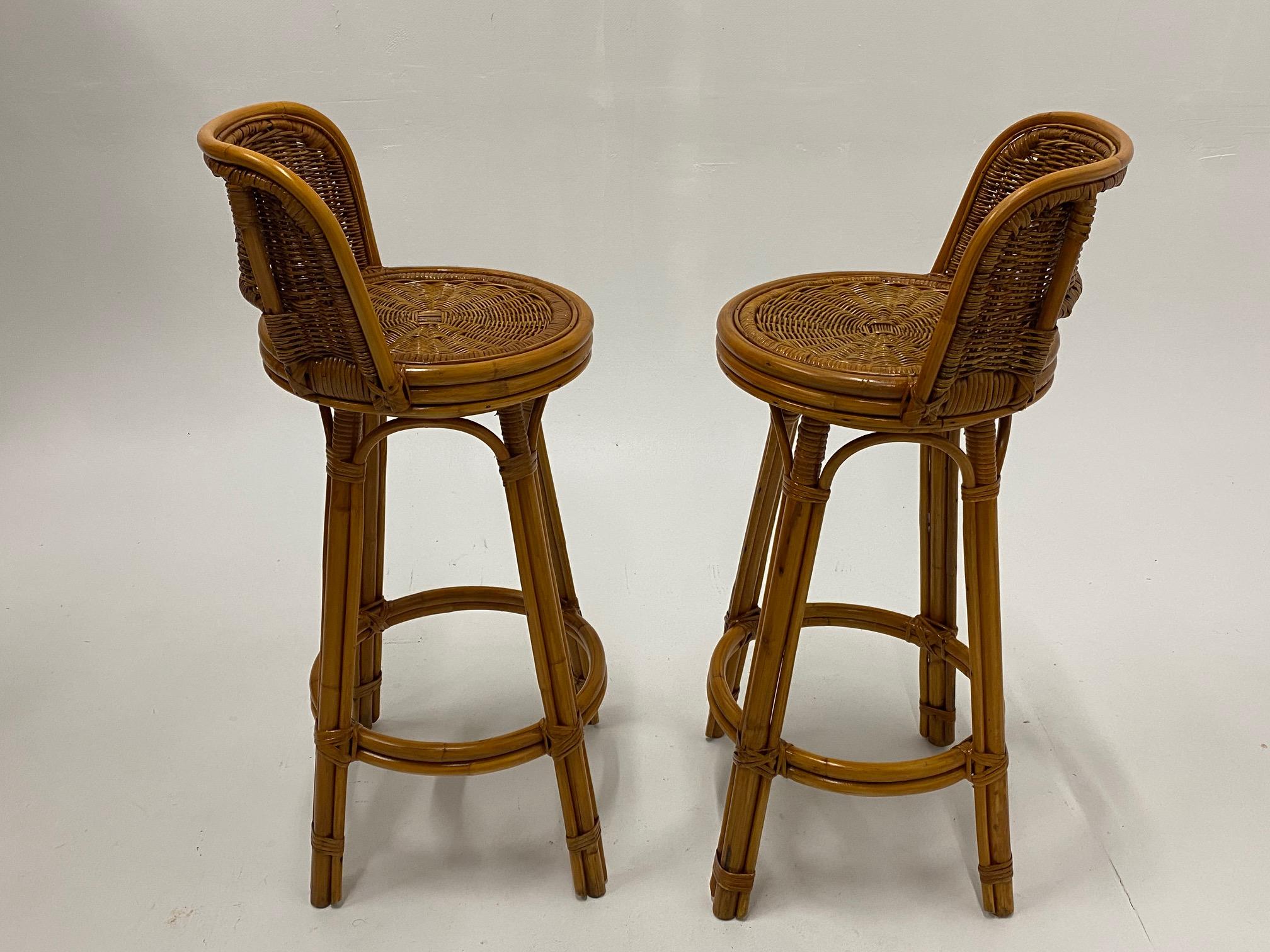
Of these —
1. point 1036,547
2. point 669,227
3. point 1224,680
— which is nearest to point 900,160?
point 669,227

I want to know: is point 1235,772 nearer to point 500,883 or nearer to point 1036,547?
point 1036,547

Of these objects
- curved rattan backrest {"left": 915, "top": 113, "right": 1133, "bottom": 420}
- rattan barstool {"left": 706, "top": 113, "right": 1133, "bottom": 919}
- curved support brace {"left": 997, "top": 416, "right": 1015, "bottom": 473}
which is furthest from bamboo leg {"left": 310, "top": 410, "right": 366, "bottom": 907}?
curved support brace {"left": 997, "top": 416, "right": 1015, "bottom": 473}

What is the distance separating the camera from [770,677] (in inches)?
69.1

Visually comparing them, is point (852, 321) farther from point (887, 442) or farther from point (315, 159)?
point (315, 159)

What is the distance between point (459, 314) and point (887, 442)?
68cm

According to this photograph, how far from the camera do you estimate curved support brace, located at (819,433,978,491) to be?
1.59 meters

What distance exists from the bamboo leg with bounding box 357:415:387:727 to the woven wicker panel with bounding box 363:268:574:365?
8.3 inches

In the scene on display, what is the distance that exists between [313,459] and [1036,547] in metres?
1.89

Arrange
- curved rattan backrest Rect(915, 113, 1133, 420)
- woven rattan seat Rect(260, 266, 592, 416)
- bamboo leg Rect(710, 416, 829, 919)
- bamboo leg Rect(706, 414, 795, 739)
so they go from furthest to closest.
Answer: bamboo leg Rect(706, 414, 795, 739)
bamboo leg Rect(710, 416, 829, 919)
woven rattan seat Rect(260, 266, 592, 416)
curved rattan backrest Rect(915, 113, 1133, 420)

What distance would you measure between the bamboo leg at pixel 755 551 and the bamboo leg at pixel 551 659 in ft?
1.10

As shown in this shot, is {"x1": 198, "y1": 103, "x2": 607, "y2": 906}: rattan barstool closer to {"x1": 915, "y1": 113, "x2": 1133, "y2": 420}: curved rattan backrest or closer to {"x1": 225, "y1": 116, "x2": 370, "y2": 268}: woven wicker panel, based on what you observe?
{"x1": 225, "y1": 116, "x2": 370, "y2": 268}: woven wicker panel

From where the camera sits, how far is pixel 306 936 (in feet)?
5.98

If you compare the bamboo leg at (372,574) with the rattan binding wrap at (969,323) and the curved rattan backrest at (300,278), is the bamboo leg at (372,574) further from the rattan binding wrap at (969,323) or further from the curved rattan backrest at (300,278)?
the rattan binding wrap at (969,323)

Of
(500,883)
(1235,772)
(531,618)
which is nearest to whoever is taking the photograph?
(531,618)
